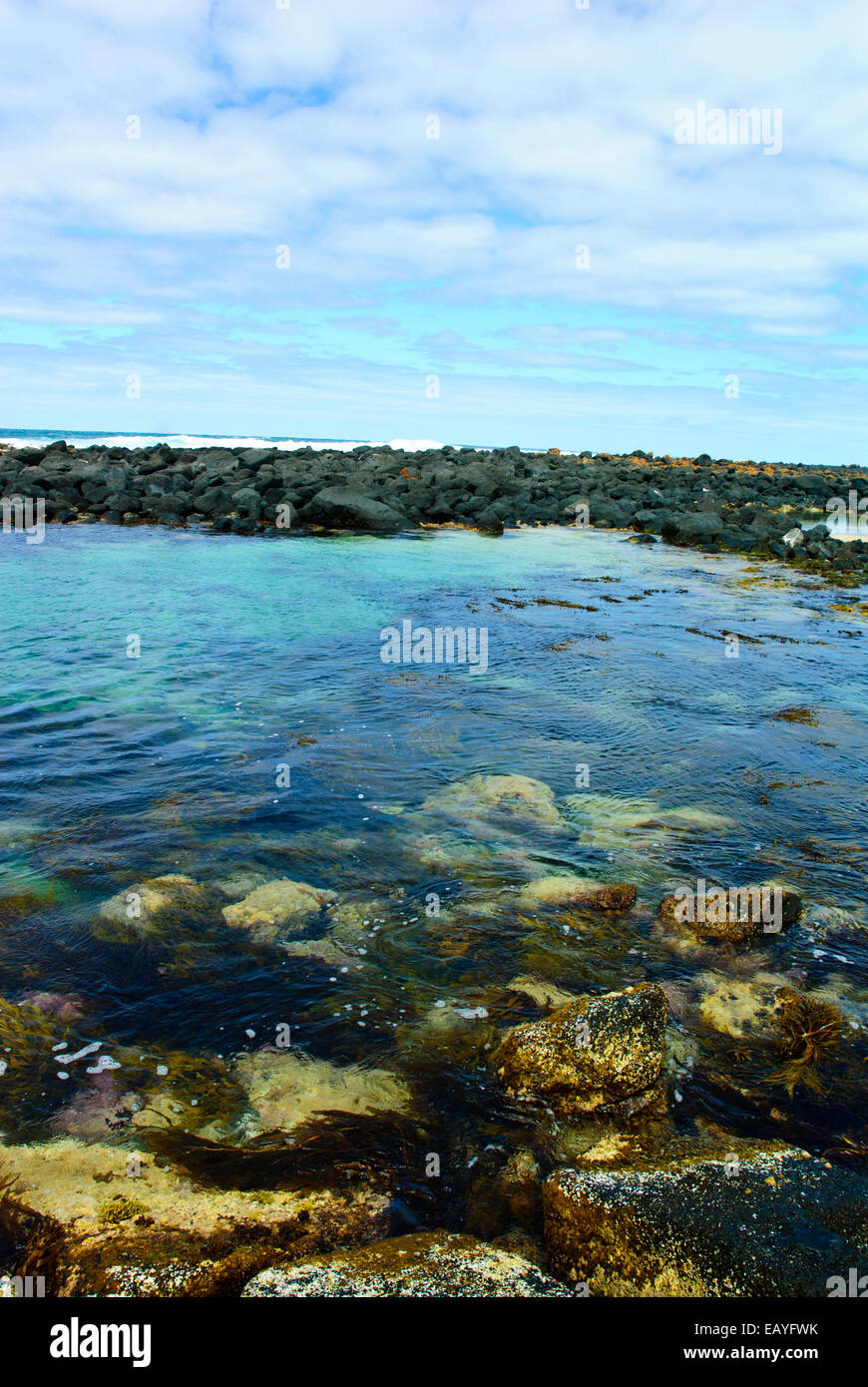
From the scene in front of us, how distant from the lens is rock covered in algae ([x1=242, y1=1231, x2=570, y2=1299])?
3.00 meters

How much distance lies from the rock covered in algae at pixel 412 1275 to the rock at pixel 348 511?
30.6 meters

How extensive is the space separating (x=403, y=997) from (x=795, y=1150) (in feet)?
7.93

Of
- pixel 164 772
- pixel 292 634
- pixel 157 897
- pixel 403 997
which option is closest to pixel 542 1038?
pixel 403 997

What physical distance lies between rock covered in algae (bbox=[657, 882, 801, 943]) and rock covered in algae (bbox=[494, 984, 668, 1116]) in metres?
1.56

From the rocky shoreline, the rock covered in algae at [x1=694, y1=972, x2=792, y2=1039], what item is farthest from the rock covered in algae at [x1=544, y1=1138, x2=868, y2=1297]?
the rocky shoreline

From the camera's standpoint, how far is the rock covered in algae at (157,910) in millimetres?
5703

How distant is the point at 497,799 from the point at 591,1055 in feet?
13.0

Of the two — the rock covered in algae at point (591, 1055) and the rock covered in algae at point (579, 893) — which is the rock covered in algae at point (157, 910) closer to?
the rock covered in algae at point (579, 893)

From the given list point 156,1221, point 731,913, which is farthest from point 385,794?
point 156,1221

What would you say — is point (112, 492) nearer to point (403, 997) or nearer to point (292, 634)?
point (292, 634)

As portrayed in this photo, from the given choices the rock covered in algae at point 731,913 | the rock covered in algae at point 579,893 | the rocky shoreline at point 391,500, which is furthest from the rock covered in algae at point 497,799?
the rocky shoreline at point 391,500

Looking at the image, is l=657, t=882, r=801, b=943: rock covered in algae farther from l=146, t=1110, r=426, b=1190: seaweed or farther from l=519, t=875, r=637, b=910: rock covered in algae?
l=146, t=1110, r=426, b=1190: seaweed

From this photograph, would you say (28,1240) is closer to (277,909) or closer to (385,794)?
(277,909)

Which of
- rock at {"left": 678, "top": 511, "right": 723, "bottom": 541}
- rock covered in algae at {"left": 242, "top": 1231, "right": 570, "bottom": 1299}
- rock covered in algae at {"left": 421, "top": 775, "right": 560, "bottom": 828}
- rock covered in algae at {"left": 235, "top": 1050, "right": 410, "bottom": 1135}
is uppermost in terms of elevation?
rock at {"left": 678, "top": 511, "right": 723, "bottom": 541}
